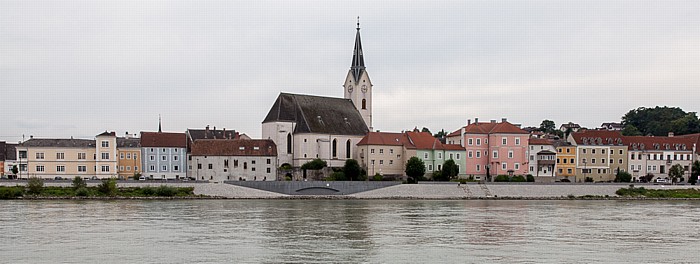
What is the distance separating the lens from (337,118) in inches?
3324

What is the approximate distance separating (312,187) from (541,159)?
87.4ft

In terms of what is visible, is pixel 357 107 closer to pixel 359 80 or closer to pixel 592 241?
pixel 359 80

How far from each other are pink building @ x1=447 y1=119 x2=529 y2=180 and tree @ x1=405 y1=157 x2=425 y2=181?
7885mm

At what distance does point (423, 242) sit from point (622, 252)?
7.25 metres

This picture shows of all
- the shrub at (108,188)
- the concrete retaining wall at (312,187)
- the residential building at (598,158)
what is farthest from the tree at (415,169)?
the shrub at (108,188)

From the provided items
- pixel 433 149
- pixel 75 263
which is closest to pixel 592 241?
pixel 75 263

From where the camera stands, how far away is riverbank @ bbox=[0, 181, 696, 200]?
206ft

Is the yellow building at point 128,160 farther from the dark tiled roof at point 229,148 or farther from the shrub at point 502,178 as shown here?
the shrub at point 502,178

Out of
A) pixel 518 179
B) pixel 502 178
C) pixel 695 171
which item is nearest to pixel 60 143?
pixel 502 178

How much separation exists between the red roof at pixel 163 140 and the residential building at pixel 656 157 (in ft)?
151

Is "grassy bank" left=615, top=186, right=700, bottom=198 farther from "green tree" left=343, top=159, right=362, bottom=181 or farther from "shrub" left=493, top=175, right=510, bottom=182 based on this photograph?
"green tree" left=343, top=159, right=362, bottom=181

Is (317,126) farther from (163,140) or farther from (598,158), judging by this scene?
(598,158)

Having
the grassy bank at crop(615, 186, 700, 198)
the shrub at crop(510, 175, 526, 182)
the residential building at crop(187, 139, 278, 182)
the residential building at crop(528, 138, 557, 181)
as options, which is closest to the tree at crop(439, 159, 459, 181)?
the shrub at crop(510, 175, 526, 182)

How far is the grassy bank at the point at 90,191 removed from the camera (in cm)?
5885
